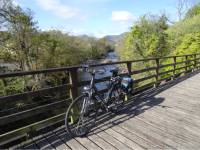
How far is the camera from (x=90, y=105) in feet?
13.7

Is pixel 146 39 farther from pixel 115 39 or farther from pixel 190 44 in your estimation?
pixel 115 39

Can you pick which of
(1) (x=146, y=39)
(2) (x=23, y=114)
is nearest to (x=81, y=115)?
(2) (x=23, y=114)

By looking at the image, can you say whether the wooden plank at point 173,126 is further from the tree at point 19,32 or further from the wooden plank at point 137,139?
the tree at point 19,32

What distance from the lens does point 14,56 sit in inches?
643

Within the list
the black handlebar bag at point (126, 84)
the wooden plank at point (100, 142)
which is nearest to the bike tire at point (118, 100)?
the black handlebar bag at point (126, 84)

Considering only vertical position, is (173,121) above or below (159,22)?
below

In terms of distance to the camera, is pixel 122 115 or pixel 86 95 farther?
pixel 122 115

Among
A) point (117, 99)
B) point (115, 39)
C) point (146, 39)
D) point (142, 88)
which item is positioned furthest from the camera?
point (115, 39)

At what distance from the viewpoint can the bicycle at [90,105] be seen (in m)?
3.92

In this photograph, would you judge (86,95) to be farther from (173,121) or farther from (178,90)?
(178,90)

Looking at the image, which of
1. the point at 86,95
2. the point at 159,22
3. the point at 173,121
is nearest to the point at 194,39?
the point at 159,22

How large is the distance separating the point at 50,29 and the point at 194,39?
12.7m

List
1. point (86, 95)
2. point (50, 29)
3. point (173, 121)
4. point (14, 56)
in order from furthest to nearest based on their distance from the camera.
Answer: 1. point (50, 29)
2. point (14, 56)
3. point (173, 121)
4. point (86, 95)

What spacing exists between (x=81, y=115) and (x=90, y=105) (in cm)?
32
